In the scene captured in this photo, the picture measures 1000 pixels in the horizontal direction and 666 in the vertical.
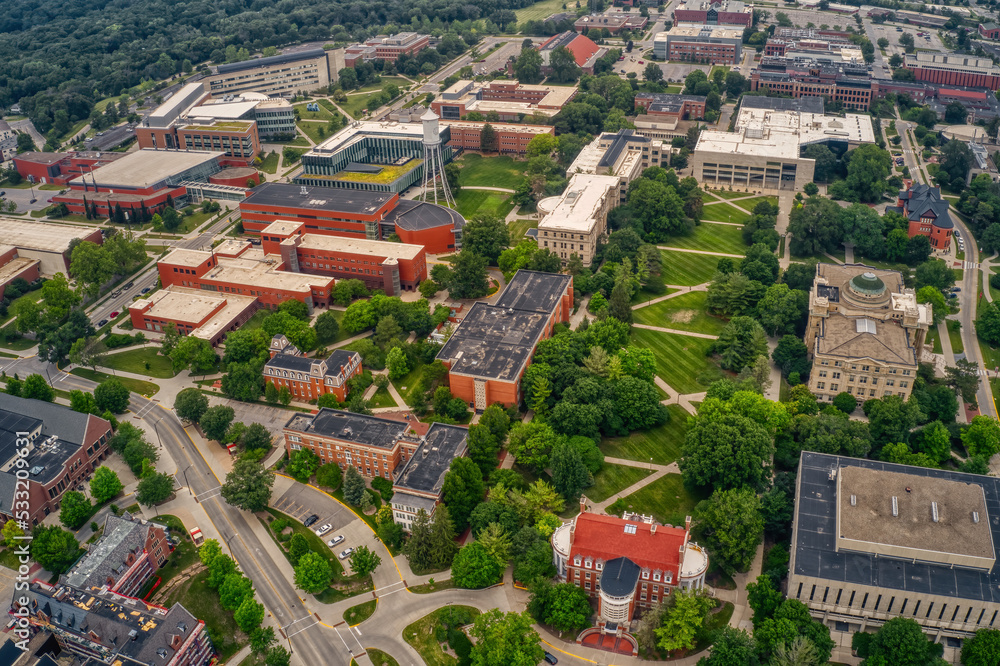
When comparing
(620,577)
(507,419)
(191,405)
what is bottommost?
(191,405)

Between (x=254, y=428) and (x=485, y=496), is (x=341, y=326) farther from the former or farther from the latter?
(x=485, y=496)

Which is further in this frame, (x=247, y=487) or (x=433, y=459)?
(x=433, y=459)

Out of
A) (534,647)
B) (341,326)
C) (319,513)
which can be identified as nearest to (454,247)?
(341,326)

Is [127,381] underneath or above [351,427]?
underneath

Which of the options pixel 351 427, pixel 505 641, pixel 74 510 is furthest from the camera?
pixel 351 427

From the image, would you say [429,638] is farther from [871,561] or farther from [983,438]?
[983,438]

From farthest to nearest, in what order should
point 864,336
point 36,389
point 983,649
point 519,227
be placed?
point 519,227
point 36,389
point 864,336
point 983,649

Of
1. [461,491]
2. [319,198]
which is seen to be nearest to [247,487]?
[461,491]

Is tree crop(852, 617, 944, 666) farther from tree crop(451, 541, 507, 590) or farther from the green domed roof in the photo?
the green domed roof

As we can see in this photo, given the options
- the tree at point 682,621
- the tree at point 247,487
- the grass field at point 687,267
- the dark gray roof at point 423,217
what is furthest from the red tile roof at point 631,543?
the dark gray roof at point 423,217
